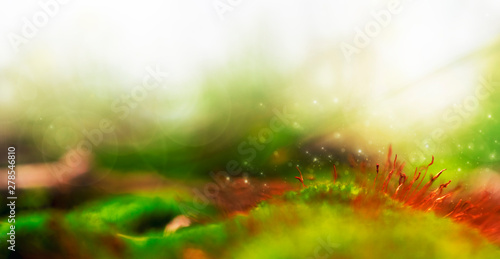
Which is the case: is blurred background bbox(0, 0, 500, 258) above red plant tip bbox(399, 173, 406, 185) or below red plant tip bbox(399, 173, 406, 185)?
above

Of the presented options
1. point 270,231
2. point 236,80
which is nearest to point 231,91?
point 236,80

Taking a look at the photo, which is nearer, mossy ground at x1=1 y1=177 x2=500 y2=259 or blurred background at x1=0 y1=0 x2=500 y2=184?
mossy ground at x1=1 y1=177 x2=500 y2=259

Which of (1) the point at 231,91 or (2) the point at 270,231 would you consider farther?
(1) the point at 231,91

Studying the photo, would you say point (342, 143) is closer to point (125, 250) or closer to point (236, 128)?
point (236, 128)

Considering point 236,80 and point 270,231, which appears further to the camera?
point 236,80

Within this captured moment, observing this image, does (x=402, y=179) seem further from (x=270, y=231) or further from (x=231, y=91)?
(x=231, y=91)

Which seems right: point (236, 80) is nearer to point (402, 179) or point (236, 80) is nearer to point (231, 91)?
point (231, 91)

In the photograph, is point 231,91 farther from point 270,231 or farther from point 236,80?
point 270,231

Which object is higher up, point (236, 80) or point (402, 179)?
point (236, 80)

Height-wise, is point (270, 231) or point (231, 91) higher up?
point (231, 91)

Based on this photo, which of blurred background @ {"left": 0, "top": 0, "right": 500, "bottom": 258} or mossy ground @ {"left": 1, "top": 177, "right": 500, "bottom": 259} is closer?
mossy ground @ {"left": 1, "top": 177, "right": 500, "bottom": 259}

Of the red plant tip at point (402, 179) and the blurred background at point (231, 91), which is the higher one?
the blurred background at point (231, 91)

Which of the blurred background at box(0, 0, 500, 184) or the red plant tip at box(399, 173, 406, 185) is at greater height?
the blurred background at box(0, 0, 500, 184)
